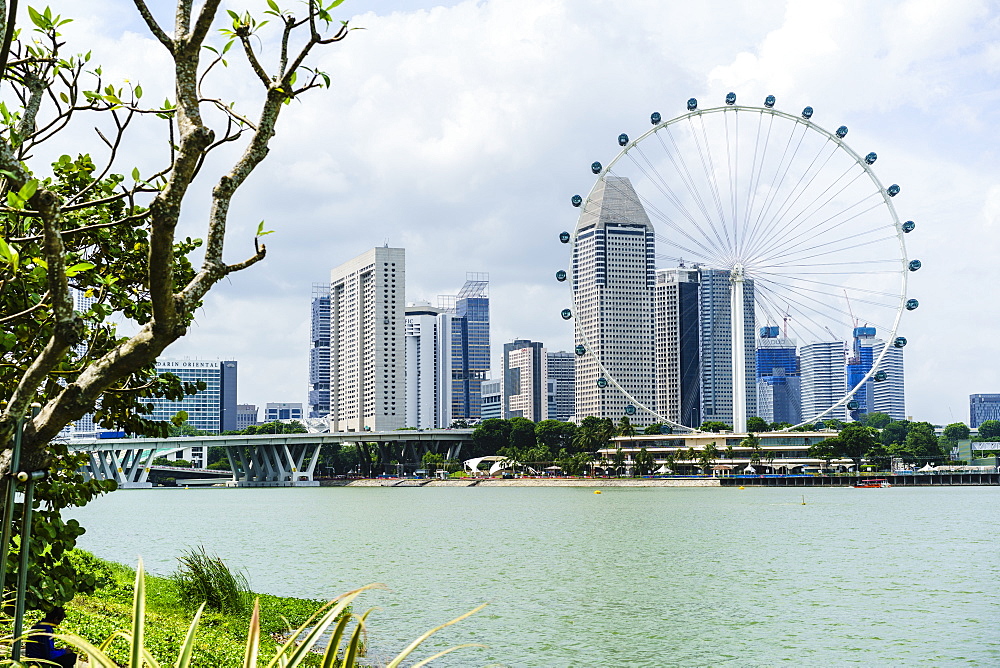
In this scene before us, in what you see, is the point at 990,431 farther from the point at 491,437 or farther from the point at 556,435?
the point at 491,437

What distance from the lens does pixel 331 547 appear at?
4300 centimetres

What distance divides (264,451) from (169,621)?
454 ft

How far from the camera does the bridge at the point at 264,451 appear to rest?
453 ft

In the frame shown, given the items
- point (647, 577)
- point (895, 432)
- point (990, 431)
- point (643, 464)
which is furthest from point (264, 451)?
point (647, 577)

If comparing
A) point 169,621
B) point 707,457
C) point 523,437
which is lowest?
point 707,457

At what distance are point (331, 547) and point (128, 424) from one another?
33052mm

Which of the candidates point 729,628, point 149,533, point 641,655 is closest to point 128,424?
point 641,655

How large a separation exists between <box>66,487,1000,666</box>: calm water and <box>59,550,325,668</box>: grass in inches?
93.1

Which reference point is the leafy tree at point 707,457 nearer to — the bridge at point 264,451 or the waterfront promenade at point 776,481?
the waterfront promenade at point 776,481

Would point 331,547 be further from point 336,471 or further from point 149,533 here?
point 336,471

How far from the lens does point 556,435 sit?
6053 inches

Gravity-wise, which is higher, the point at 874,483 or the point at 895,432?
the point at 895,432

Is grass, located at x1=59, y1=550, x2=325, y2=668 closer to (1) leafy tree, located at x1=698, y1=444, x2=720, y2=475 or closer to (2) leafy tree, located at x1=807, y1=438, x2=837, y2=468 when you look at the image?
(2) leafy tree, located at x1=807, y1=438, x2=837, y2=468

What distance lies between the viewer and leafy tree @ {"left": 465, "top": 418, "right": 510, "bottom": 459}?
157250mm
